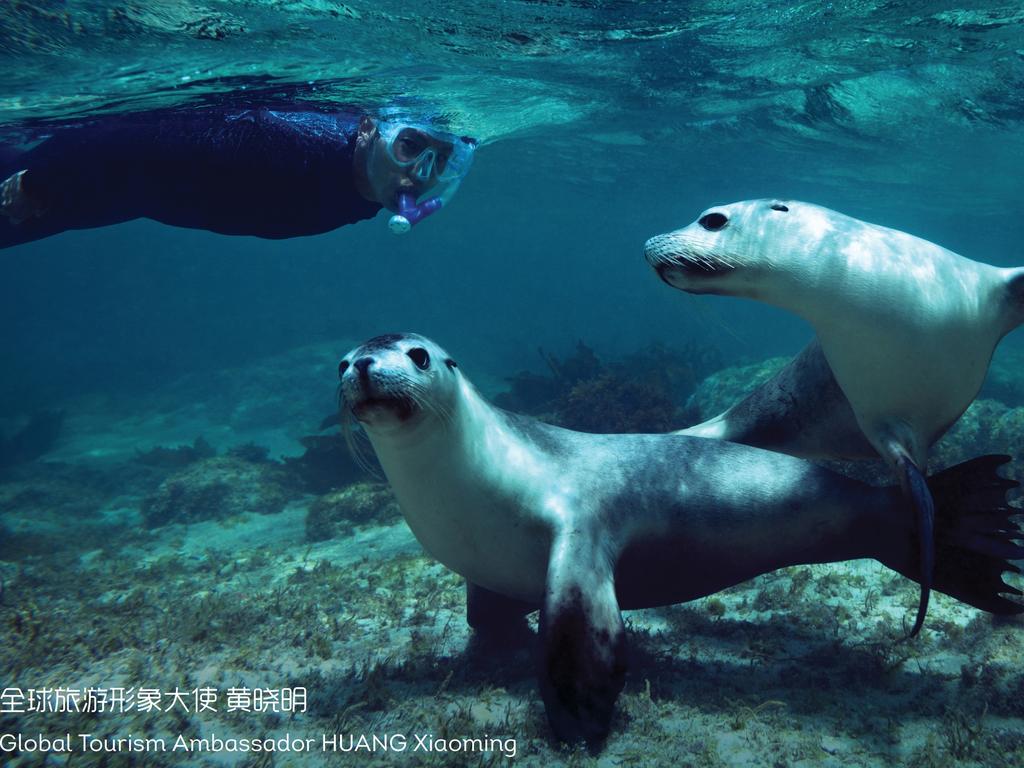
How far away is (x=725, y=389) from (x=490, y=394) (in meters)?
7.22

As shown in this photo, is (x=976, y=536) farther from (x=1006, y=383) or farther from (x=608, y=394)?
(x=1006, y=383)

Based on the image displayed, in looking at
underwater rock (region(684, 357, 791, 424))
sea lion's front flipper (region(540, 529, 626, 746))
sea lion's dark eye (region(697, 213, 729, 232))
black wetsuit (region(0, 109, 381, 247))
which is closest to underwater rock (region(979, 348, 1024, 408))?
underwater rock (region(684, 357, 791, 424))

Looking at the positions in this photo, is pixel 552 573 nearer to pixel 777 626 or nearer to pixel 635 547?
pixel 635 547

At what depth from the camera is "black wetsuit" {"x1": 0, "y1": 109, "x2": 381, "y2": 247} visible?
16.1ft

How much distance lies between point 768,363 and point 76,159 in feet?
39.2

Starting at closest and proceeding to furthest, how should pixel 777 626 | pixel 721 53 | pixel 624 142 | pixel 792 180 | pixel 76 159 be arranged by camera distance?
pixel 777 626, pixel 76 159, pixel 721 53, pixel 624 142, pixel 792 180

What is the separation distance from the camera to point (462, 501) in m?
3.04

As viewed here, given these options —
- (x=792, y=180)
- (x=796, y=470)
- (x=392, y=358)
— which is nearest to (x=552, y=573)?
(x=392, y=358)

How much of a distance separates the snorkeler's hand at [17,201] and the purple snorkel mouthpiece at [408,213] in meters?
2.97

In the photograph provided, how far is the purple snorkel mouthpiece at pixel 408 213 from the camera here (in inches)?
187

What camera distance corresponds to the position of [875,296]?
288 cm

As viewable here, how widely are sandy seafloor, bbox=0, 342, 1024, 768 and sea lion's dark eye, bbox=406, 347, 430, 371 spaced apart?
5.41ft

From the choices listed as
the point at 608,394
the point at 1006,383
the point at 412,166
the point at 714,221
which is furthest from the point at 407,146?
the point at 1006,383

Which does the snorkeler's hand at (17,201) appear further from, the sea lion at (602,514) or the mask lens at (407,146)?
the sea lion at (602,514)
